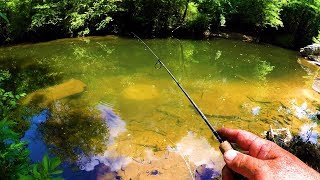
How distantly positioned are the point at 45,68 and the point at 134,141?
7981mm

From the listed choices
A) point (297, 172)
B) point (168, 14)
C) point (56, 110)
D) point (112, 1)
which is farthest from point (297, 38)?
point (297, 172)

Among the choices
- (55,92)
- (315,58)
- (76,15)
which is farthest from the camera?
(76,15)

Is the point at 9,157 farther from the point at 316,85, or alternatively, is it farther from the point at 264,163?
the point at 316,85

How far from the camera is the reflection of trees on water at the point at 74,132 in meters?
7.97

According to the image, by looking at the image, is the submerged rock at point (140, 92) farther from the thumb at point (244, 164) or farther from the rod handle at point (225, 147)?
the thumb at point (244, 164)

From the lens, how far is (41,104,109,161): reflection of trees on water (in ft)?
26.1

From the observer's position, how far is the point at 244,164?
6.23ft

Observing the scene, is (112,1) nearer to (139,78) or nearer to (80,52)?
(80,52)

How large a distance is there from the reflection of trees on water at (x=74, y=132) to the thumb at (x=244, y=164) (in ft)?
20.6

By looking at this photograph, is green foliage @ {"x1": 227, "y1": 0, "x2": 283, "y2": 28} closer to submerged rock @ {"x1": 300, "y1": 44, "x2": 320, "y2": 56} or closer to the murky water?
submerged rock @ {"x1": 300, "y1": 44, "x2": 320, "y2": 56}

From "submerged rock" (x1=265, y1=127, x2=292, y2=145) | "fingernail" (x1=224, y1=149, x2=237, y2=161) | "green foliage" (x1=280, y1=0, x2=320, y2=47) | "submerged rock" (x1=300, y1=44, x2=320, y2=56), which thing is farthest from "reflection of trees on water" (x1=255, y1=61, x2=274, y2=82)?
"fingernail" (x1=224, y1=149, x2=237, y2=161)

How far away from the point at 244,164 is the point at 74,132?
741 cm

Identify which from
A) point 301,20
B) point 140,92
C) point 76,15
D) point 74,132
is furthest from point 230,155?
point 301,20

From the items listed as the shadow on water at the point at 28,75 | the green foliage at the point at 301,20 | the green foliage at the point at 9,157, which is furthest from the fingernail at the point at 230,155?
the green foliage at the point at 301,20
